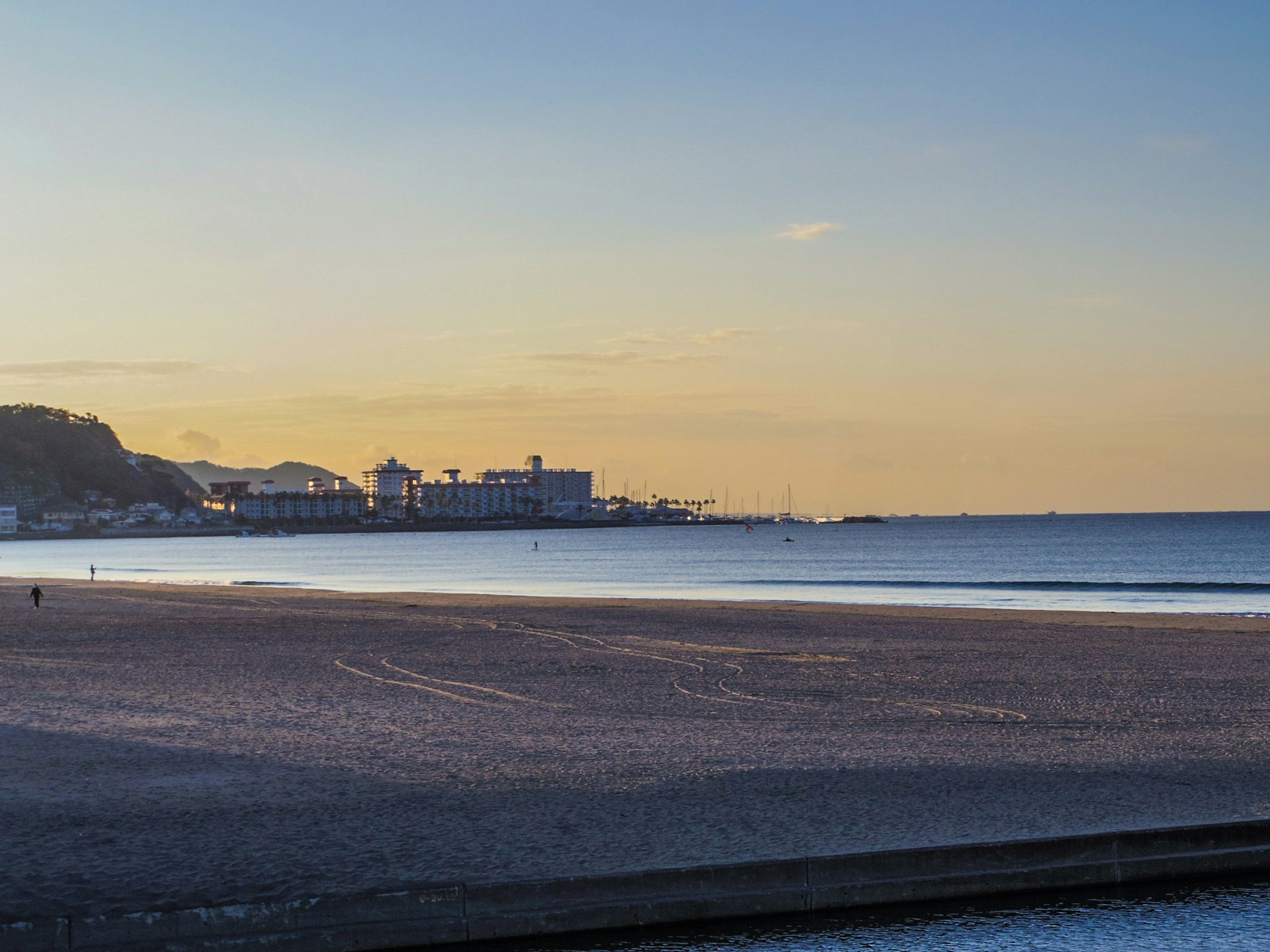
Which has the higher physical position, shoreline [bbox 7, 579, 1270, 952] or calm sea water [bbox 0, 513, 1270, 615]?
shoreline [bbox 7, 579, 1270, 952]

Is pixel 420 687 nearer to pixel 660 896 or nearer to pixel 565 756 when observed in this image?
pixel 565 756

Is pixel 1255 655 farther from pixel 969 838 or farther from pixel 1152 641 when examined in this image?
pixel 969 838

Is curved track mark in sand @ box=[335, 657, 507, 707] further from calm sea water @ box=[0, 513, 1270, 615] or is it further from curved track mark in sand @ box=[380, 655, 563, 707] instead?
calm sea water @ box=[0, 513, 1270, 615]

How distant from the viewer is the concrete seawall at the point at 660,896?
20.0 ft

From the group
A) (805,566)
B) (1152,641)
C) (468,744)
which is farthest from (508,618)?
(805,566)

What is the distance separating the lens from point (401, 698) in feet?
49.8

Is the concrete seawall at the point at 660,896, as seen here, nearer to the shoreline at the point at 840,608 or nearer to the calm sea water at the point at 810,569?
the shoreline at the point at 840,608

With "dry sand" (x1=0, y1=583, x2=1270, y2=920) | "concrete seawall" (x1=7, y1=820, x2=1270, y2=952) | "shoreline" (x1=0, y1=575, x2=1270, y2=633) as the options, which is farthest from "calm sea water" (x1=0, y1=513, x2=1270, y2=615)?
"concrete seawall" (x1=7, y1=820, x2=1270, y2=952)

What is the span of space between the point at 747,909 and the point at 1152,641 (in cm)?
1977

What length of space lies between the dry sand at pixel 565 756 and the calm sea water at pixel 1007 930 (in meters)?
0.52

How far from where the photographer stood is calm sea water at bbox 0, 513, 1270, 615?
174ft

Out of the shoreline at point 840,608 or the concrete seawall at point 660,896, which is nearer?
the concrete seawall at point 660,896

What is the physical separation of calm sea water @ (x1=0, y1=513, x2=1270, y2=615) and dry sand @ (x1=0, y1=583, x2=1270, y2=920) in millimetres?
27166

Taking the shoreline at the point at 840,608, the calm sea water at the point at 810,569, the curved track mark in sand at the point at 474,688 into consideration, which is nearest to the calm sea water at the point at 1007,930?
the curved track mark in sand at the point at 474,688
